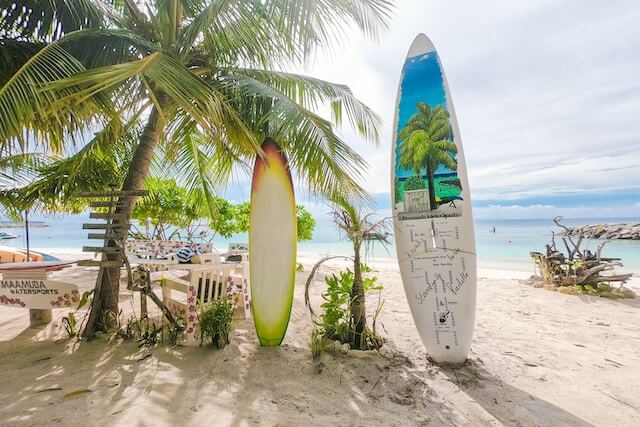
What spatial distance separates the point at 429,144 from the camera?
3.26 m

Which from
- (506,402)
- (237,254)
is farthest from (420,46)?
(237,254)

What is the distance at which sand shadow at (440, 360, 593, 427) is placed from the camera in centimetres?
213

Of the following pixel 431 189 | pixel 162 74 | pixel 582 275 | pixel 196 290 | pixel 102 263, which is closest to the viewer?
pixel 162 74

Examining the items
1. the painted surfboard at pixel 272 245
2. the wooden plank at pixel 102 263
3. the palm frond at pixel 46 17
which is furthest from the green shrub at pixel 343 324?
the palm frond at pixel 46 17

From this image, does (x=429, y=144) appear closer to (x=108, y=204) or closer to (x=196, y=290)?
(x=196, y=290)

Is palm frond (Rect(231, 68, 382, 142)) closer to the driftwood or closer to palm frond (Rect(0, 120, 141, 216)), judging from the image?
palm frond (Rect(0, 120, 141, 216))

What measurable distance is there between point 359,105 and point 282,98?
1.46 m

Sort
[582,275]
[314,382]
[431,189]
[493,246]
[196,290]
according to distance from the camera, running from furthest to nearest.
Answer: [493,246]
[582,275]
[196,290]
[431,189]
[314,382]

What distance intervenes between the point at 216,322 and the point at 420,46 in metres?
3.48

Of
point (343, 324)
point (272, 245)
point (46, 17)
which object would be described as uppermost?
point (46, 17)

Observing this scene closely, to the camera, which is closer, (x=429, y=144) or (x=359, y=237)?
(x=359, y=237)

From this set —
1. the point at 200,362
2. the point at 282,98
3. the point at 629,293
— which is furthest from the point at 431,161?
the point at 629,293

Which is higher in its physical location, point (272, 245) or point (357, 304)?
point (272, 245)

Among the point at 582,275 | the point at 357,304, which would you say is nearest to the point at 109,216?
the point at 357,304
